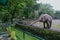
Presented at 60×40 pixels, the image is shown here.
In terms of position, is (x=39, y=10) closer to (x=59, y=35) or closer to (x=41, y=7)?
(x=41, y=7)

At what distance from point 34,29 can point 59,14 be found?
11.6m

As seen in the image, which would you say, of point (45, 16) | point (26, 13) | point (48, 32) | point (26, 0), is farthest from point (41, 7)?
point (48, 32)

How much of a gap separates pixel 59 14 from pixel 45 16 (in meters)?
10.4

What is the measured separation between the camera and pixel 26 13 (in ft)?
55.0

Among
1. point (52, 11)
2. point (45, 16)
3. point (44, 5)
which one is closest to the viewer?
point (45, 16)

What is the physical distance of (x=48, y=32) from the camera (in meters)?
6.99

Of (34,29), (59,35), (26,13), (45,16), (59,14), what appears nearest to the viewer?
(59,35)

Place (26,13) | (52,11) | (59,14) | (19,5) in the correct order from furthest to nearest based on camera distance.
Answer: (52,11), (59,14), (26,13), (19,5)

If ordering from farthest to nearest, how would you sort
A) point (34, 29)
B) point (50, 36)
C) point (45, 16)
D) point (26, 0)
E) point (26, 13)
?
point (26, 13), point (26, 0), point (45, 16), point (34, 29), point (50, 36)

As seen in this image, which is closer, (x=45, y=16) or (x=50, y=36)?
(x=50, y=36)

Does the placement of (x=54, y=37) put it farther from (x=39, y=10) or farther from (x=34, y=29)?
(x=39, y=10)

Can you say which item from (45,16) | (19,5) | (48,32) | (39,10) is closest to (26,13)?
(39,10)

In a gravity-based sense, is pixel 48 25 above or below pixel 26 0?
below

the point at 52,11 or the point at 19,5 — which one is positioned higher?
the point at 19,5
